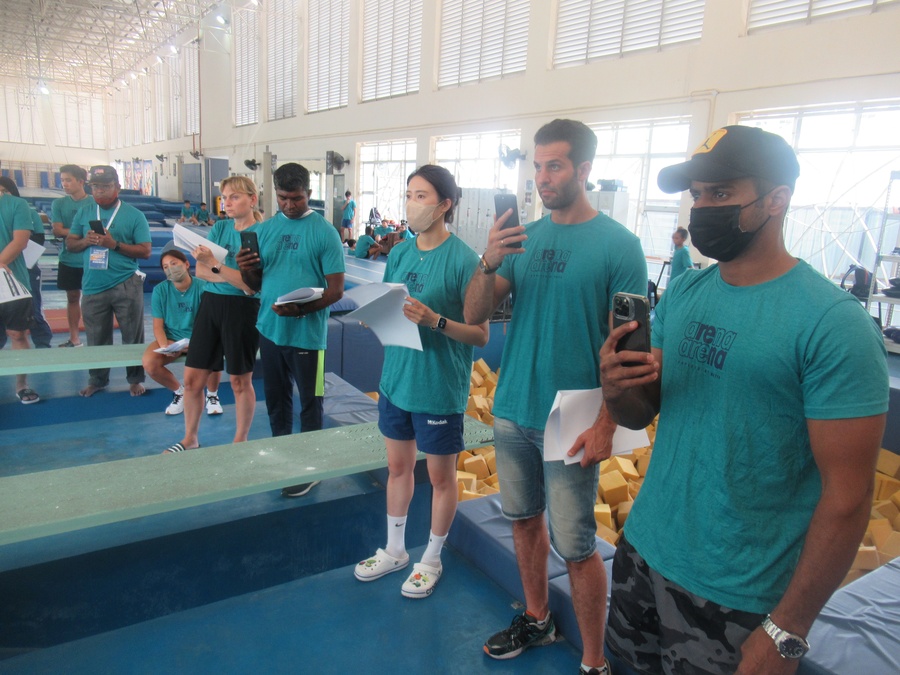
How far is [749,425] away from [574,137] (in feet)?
3.06

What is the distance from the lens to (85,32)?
79.7 feet

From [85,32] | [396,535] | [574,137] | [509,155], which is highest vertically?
[85,32]

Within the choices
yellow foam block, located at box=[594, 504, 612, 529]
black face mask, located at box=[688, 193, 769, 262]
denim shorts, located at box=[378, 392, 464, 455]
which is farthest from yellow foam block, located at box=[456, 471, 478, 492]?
black face mask, located at box=[688, 193, 769, 262]

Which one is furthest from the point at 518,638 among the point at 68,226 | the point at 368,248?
the point at 368,248

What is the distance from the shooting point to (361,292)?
207 cm

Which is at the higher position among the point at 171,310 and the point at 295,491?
the point at 171,310

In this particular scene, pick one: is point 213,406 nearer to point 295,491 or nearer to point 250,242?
point 295,491

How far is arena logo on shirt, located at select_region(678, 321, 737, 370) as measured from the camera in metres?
1.11

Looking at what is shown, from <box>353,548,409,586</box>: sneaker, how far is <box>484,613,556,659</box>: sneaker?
0.53 metres

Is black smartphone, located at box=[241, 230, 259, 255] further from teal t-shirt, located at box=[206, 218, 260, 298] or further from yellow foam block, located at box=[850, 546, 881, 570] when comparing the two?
yellow foam block, located at box=[850, 546, 881, 570]

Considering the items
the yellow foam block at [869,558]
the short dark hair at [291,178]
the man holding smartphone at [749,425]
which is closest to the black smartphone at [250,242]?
the short dark hair at [291,178]

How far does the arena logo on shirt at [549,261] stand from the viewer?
168 cm

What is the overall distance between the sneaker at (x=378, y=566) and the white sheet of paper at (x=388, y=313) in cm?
92

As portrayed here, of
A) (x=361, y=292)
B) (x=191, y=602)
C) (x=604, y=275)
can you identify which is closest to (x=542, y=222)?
(x=604, y=275)
